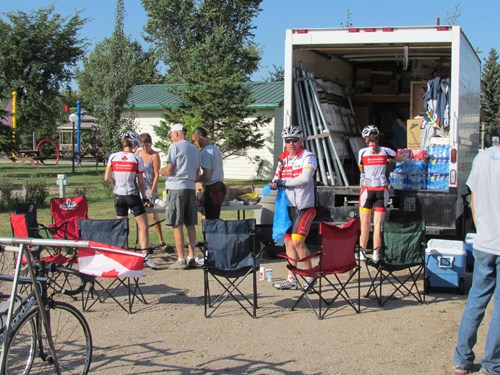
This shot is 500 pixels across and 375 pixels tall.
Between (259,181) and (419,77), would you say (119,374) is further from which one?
(259,181)

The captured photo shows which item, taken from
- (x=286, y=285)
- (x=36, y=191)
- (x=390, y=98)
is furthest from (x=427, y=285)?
Result: (x=36, y=191)

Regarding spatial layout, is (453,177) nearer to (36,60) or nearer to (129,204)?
(129,204)

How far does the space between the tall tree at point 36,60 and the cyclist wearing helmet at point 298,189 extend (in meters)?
23.9

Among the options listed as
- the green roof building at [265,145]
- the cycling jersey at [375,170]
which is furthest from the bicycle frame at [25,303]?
the green roof building at [265,145]

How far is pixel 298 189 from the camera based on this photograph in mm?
6918

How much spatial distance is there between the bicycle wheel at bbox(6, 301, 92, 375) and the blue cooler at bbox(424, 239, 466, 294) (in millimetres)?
3885

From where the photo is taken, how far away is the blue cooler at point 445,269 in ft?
23.1

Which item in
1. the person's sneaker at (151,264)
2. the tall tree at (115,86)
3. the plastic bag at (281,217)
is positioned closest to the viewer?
the plastic bag at (281,217)

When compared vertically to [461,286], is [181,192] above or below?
above

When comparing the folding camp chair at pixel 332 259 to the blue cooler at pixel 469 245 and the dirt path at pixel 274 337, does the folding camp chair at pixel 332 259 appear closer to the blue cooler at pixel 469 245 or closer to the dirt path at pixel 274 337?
the dirt path at pixel 274 337

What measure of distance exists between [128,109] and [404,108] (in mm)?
13911

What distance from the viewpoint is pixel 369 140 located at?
8.48 m

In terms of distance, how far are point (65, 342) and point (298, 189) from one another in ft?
9.85

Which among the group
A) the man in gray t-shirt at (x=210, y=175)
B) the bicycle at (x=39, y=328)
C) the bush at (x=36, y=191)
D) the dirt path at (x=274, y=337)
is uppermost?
the man in gray t-shirt at (x=210, y=175)
